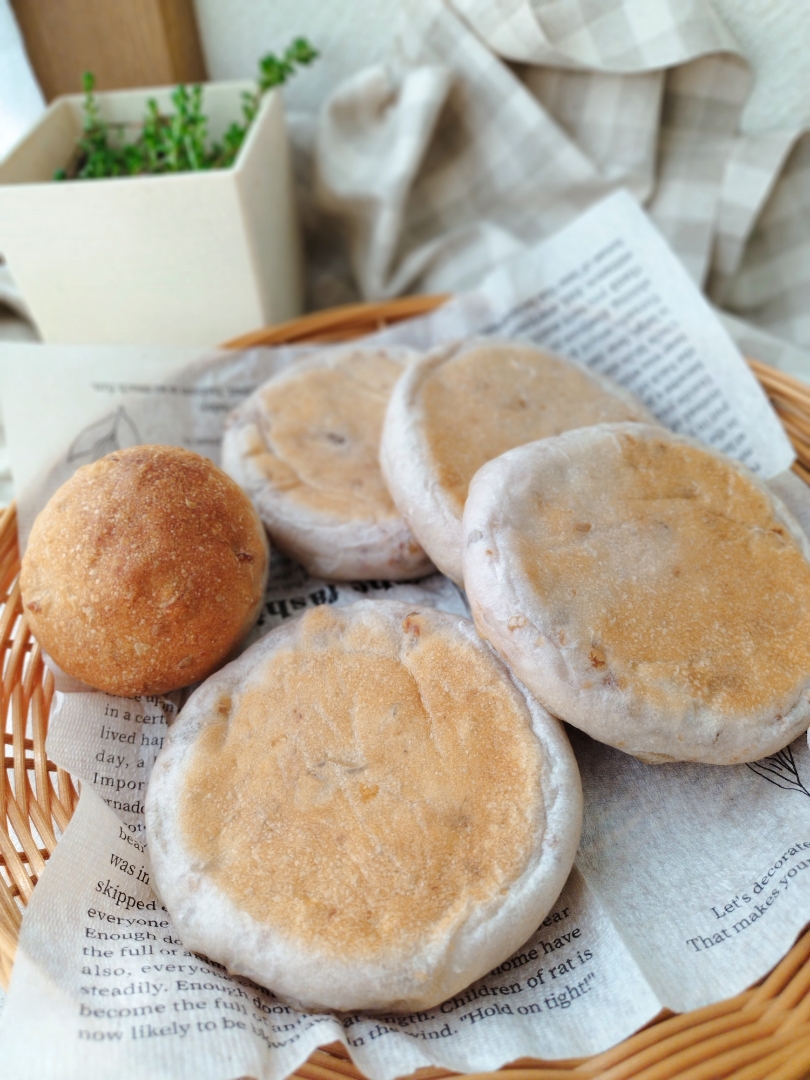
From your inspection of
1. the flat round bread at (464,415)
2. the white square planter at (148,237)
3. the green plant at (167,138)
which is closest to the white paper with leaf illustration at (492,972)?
the flat round bread at (464,415)

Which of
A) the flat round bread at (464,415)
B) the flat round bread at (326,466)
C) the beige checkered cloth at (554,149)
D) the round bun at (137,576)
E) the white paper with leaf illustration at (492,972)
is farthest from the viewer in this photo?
the beige checkered cloth at (554,149)

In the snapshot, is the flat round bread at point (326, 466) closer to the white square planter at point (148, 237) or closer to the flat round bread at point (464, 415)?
the flat round bread at point (464, 415)

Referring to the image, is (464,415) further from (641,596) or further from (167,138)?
(167,138)

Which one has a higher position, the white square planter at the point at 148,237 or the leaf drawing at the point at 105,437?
the white square planter at the point at 148,237

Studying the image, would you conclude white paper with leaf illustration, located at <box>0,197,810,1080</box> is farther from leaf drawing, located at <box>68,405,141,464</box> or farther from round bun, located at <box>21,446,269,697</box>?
round bun, located at <box>21,446,269,697</box>

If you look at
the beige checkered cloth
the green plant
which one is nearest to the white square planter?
the green plant

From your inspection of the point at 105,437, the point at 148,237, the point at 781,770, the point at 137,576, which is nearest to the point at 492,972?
the point at 781,770
